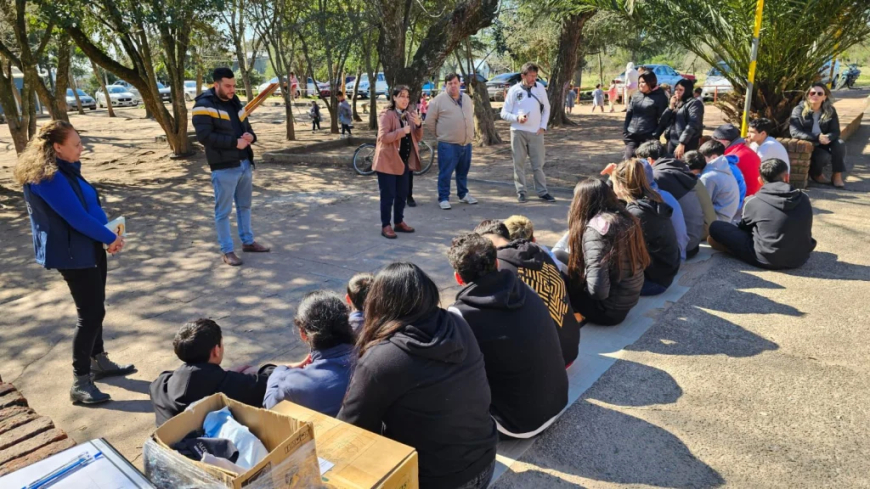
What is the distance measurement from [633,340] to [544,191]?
425 cm

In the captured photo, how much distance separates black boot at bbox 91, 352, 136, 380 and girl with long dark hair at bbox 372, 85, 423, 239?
10.5 ft

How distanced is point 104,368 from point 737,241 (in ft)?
17.1

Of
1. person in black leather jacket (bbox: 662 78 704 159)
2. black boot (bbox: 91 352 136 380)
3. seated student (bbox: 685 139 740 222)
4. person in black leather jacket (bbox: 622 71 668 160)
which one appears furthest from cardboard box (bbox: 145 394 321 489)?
person in black leather jacket (bbox: 662 78 704 159)

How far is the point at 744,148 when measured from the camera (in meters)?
6.91

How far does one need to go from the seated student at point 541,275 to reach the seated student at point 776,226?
2.63 meters

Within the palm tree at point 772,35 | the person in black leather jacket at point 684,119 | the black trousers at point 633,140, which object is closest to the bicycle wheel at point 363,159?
the black trousers at point 633,140

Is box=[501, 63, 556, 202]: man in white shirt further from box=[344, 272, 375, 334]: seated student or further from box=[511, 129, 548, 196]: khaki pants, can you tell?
box=[344, 272, 375, 334]: seated student

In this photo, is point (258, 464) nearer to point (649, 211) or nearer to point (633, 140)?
point (649, 211)

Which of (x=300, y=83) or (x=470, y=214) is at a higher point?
(x=300, y=83)

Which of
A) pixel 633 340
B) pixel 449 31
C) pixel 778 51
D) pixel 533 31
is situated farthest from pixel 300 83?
pixel 633 340

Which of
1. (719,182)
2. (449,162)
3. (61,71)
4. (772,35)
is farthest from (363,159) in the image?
(61,71)

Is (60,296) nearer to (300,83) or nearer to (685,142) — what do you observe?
(685,142)

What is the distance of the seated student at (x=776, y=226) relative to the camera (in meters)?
5.03

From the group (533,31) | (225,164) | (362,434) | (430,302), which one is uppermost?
(533,31)
